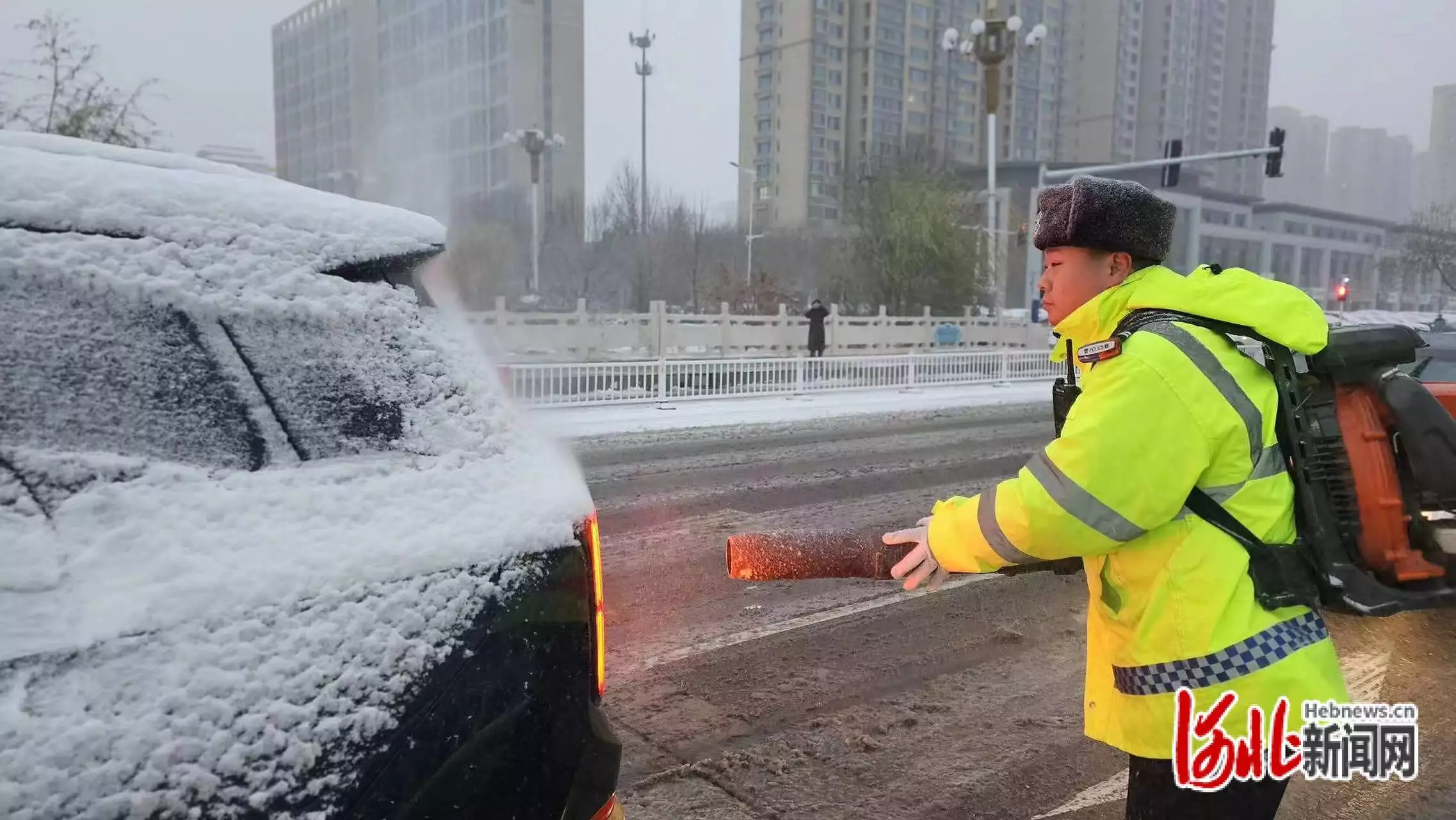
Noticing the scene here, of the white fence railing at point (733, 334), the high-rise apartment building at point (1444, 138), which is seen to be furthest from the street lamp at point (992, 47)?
the high-rise apartment building at point (1444, 138)

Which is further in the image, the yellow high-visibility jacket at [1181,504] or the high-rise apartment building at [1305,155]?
the high-rise apartment building at [1305,155]

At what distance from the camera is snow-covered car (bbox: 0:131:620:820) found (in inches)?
47.1

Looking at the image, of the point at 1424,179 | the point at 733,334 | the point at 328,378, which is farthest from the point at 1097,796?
the point at 1424,179

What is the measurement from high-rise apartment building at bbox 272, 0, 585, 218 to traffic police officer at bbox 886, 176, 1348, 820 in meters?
24.0

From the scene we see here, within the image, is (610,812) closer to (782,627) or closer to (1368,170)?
(782,627)

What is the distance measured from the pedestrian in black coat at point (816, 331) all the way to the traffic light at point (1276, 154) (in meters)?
10.5

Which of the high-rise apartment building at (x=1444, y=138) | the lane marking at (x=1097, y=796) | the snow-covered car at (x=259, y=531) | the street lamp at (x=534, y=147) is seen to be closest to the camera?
the snow-covered car at (x=259, y=531)

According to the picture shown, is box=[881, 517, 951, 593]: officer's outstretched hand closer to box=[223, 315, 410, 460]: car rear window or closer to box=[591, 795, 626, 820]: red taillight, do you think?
box=[591, 795, 626, 820]: red taillight

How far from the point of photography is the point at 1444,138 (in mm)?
90062

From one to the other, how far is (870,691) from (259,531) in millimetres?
3127

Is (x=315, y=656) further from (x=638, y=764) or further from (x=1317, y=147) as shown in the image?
(x=1317, y=147)

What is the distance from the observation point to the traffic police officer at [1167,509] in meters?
1.58

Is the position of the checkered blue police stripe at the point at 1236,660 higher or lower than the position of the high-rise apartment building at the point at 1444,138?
lower

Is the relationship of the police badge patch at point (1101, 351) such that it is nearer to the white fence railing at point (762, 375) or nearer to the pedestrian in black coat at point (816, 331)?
the white fence railing at point (762, 375)
